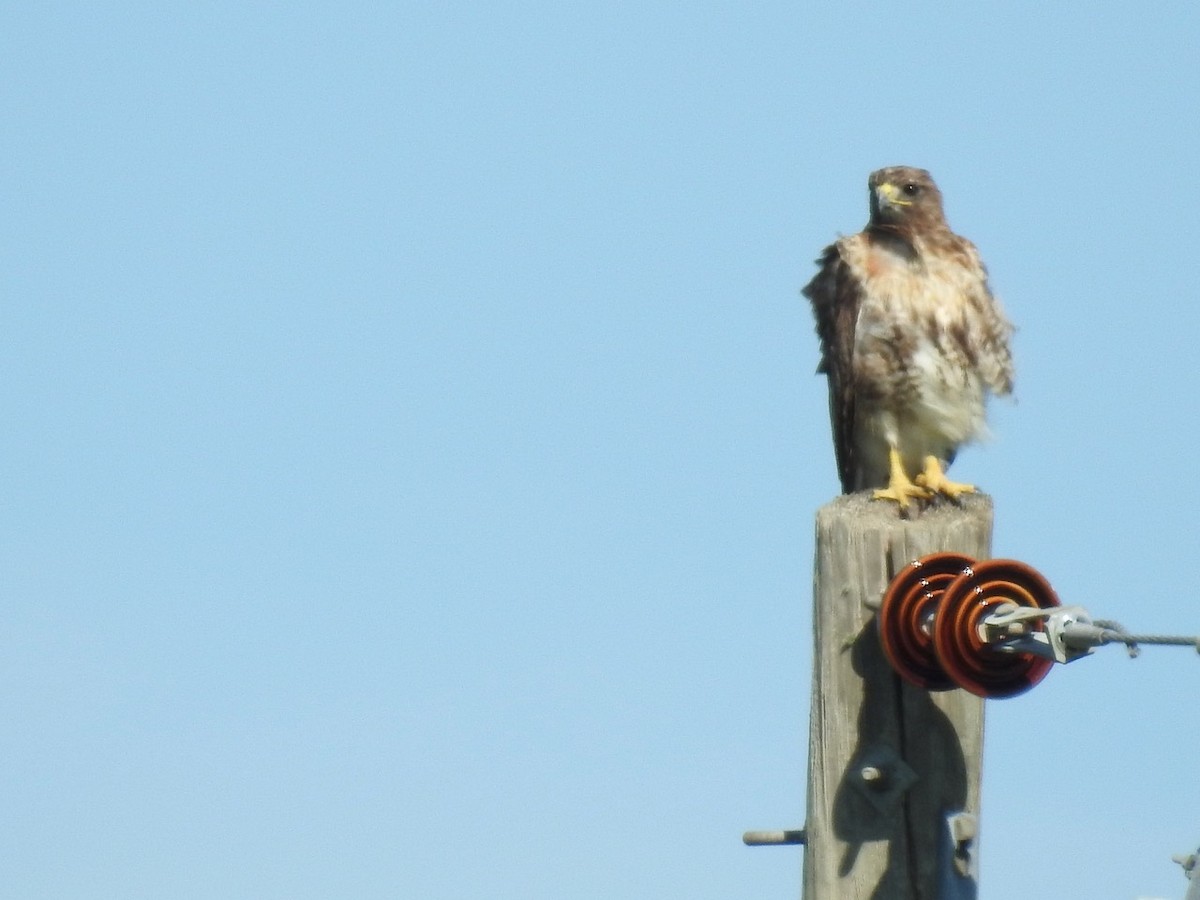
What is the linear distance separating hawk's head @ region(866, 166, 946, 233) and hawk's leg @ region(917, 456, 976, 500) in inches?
41.9

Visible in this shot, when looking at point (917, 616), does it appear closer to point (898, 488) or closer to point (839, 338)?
point (898, 488)

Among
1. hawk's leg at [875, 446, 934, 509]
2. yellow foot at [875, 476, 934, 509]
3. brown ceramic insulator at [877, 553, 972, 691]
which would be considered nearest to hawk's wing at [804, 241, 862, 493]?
hawk's leg at [875, 446, 934, 509]

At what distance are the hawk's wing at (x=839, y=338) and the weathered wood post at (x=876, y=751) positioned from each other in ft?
11.1

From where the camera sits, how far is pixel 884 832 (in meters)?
4.29

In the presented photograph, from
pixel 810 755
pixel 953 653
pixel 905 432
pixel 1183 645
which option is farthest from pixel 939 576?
pixel 905 432

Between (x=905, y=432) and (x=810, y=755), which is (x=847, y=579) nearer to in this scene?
(x=810, y=755)

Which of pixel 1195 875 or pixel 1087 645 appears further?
pixel 1087 645

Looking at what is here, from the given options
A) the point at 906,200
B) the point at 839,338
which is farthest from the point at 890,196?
the point at 839,338

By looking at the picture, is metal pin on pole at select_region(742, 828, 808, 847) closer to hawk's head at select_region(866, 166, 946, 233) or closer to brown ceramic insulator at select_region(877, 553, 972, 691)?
brown ceramic insulator at select_region(877, 553, 972, 691)

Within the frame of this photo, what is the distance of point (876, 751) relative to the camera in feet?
14.2

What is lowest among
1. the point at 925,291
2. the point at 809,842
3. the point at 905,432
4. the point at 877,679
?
the point at 809,842

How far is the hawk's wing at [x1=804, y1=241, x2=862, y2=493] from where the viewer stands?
306 inches

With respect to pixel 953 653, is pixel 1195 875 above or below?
below

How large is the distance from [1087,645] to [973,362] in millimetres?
3893
